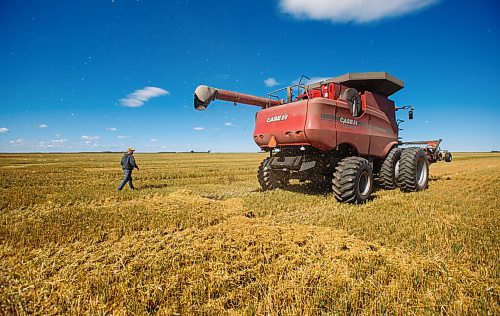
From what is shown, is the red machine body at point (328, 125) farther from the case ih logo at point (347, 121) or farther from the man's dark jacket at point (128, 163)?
the man's dark jacket at point (128, 163)

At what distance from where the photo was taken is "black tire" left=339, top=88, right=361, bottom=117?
22.4ft

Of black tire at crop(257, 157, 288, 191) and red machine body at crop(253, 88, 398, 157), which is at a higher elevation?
red machine body at crop(253, 88, 398, 157)

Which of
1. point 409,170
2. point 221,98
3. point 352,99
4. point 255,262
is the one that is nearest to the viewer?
point 255,262

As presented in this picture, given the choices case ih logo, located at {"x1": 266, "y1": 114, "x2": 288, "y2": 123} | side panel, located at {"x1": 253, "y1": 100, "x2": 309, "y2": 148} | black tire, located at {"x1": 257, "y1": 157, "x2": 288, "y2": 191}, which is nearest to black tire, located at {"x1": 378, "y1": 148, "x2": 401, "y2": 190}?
black tire, located at {"x1": 257, "y1": 157, "x2": 288, "y2": 191}

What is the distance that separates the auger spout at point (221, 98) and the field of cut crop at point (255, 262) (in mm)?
2535

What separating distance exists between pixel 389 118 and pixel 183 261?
8.03m

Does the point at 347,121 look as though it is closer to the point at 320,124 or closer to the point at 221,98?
the point at 320,124

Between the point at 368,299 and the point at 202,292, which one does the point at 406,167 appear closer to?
the point at 368,299

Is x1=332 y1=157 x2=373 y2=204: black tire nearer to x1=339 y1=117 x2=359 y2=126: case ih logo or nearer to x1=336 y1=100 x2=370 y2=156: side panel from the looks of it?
x1=336 y1=100 x2=370 y2=156: side panel

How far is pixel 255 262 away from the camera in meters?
3.09

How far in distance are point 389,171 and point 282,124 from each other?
12.6 feet

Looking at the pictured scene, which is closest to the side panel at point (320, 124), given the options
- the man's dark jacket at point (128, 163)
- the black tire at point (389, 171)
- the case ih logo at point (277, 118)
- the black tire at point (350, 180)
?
the black tire at point (350, 180)

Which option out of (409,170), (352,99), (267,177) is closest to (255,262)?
(267,177)

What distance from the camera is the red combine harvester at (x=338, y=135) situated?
20.2 feet
